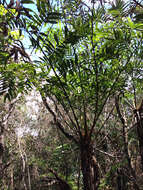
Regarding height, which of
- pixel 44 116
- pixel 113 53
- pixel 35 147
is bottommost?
pixel 35 147

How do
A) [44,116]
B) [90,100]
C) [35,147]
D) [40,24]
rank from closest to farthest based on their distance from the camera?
1. [40,24]
2. [90,100]
3. [35,147]
4. [44,116]

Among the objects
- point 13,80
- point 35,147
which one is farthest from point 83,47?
point 35,147

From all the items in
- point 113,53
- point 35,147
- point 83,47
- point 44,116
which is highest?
point 83,47

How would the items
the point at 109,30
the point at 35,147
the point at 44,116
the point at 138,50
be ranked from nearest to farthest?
the point at 109,30 < the point at 138,50 < the point at 35,147 < the point at 44,116

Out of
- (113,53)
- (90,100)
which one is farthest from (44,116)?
(113,53)

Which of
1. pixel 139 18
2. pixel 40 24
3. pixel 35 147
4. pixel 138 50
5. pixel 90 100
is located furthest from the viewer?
pixel 35 147

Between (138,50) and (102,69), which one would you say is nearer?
(138,50)

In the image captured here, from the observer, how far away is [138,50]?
1889mm

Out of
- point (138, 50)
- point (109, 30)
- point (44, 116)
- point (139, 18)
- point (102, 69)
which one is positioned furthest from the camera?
point (44, 116)

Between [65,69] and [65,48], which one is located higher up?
[65,48]

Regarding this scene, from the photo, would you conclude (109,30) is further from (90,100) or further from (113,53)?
(90,100)

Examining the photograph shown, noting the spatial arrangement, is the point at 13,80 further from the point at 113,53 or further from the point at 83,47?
the point at 113,53

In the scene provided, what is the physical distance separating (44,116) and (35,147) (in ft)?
4.73

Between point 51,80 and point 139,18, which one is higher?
point 139,18
